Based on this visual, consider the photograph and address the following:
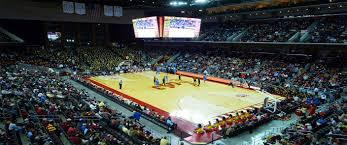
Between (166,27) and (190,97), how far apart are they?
1241 cm

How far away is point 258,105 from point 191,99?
5.65 metres

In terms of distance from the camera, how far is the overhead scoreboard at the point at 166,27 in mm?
32831

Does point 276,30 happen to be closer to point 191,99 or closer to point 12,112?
point 191,99

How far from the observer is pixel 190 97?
940 inches

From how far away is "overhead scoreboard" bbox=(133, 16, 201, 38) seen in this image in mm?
32831

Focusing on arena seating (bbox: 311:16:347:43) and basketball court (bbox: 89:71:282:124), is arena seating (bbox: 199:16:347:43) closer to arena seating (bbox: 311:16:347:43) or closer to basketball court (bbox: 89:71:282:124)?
arena seating (bbox: 311:16:347:43)

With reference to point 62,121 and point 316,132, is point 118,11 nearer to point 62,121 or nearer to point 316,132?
point 62,121

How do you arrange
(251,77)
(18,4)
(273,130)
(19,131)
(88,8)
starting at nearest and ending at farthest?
1. (19,131)
2. (273,130)
3. (251,77)
4. (18,4)
5. (88,8)

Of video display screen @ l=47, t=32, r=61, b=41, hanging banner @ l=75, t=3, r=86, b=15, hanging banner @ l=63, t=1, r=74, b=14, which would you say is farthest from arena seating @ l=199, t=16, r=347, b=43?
video display screen @ l=47, t=32, r=61, b=41

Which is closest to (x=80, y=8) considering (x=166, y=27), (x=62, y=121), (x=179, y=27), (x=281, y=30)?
(x=166, y=27)

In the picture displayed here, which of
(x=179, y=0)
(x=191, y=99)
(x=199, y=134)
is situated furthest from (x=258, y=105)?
(x=179, y=0)

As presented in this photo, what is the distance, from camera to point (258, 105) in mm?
20969

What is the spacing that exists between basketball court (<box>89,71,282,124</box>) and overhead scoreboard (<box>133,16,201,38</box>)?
20.9ft

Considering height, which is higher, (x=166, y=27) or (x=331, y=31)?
(x=166, y=27)
